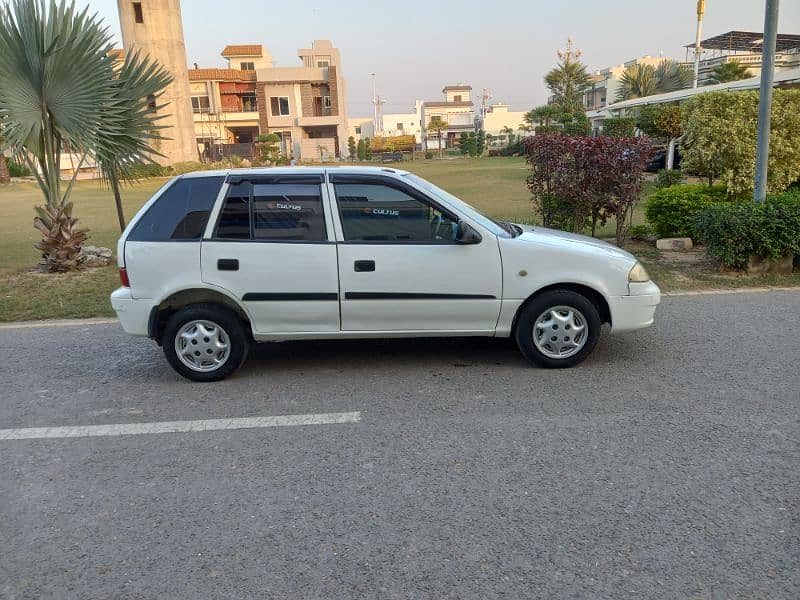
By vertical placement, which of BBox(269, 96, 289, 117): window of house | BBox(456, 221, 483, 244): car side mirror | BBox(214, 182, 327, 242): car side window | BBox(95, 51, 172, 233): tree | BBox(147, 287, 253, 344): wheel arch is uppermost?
BBox(269, 96, 289, 117): window of house

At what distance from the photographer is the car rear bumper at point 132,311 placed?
16.7ft

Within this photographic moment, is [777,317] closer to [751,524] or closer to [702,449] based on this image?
[702,449]

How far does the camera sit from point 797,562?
2.78m

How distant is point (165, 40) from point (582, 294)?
40042 mm

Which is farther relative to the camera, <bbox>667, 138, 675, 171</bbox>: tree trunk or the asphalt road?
<bbox>667, 138, 675, 171</bbox>: tree trunk

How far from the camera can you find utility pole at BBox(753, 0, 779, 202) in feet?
26.5

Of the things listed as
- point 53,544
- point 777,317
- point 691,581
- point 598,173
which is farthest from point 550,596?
point 598,173

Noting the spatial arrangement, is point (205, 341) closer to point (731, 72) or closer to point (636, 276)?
point (636, 276)

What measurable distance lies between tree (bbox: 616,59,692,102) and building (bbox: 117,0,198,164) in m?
32.9

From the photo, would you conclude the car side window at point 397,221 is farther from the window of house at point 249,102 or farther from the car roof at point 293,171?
the window of house at point 249,102

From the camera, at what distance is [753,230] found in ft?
26.2

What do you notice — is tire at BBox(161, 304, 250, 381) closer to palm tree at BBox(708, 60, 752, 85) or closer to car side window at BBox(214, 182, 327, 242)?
car side window at BBox(214, 182, 327, 242)

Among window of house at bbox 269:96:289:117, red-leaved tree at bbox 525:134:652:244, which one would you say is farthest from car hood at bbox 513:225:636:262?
window of house at bbox 269:96:289:117

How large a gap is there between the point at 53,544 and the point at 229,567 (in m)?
0.91
